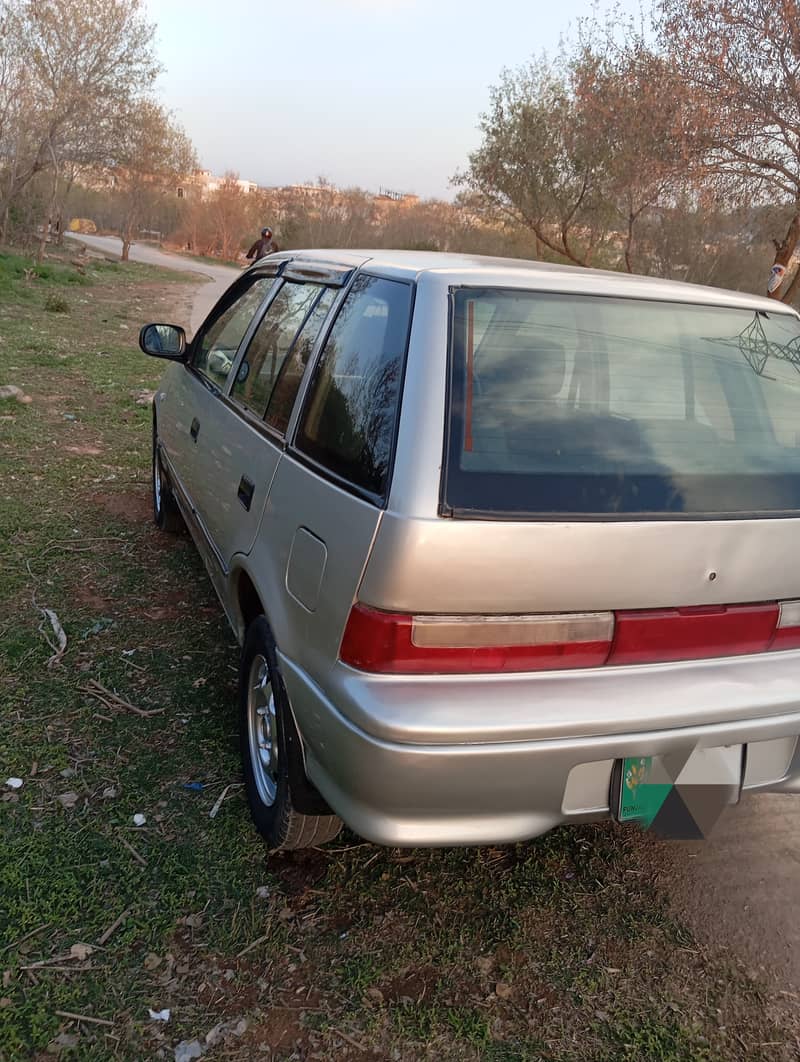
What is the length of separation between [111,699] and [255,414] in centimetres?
130

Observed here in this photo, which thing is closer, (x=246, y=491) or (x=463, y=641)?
(x=463, y=641)

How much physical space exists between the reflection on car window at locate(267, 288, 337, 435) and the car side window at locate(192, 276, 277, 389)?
72 cm

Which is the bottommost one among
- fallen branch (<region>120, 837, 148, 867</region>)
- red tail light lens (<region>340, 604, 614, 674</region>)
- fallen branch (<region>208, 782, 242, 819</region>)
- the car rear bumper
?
fallen branch (<region>208, 782, 242, 819</region>)

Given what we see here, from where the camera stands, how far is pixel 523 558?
1.82m

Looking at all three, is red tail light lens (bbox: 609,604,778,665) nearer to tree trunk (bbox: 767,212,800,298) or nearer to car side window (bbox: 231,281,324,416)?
car side window (bbox: 231,281,324,416)

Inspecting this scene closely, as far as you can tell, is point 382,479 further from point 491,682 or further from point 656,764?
point 656,764

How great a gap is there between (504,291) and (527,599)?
87 centimetres

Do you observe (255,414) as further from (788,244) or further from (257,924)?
(788,244)

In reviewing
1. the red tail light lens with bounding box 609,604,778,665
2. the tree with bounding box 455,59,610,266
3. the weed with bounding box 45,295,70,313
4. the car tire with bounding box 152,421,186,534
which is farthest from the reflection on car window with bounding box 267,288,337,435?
the tree with bounding box 455,59,610,266

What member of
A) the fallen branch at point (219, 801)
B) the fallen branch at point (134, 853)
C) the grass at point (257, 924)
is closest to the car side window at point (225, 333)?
the grass at point (257, 924)

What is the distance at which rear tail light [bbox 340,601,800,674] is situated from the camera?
1.83 meters

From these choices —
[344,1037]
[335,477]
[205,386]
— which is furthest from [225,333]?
[344,1037]

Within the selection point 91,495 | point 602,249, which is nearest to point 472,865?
point 91,495

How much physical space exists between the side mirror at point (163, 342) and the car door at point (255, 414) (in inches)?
28.9
